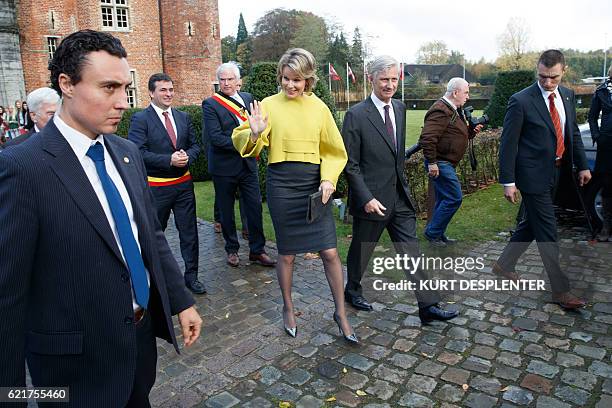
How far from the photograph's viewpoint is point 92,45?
180 cm

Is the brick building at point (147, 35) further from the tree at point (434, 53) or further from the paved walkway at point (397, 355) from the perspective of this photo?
the tree at point (434, 53)

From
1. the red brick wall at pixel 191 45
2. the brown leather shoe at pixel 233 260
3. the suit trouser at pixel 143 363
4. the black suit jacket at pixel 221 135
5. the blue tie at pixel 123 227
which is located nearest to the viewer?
the blue tie at pixel 123 227

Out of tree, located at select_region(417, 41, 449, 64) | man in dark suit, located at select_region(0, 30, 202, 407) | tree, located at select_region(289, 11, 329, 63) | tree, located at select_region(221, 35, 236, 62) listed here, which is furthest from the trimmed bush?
tree, located at select_region(417, 41, 449, 64)

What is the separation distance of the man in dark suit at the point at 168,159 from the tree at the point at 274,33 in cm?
6301

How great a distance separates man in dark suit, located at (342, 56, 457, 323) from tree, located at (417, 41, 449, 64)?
9822 cm

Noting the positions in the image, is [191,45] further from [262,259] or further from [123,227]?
[123,227]

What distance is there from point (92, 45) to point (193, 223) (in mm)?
3670

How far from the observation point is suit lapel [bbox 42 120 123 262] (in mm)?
1767

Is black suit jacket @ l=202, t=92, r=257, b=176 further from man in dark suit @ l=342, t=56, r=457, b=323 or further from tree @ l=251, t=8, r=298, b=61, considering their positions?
tree @ l=251, t=8, r=298, b=61

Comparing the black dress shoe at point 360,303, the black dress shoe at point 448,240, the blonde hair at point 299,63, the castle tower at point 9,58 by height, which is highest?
the castle tower at point 9,58

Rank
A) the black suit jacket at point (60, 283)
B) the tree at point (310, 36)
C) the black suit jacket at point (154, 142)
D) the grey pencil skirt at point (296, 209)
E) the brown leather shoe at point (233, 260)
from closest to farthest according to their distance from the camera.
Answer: the black suit jacket at point (60, 283)
the grey pencil skirt at point (296, 209)
the black suit jacket at point (154, 142)
the brown leather shoe at point (233, 260)
the tree at point (310, 36)

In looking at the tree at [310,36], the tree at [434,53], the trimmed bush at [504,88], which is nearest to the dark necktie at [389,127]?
the trimmed bush at [504,88]

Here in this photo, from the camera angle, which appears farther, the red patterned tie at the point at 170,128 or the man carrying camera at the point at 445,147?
the man carrying camera at the point at 445,147

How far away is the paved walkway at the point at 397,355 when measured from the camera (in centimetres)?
325
